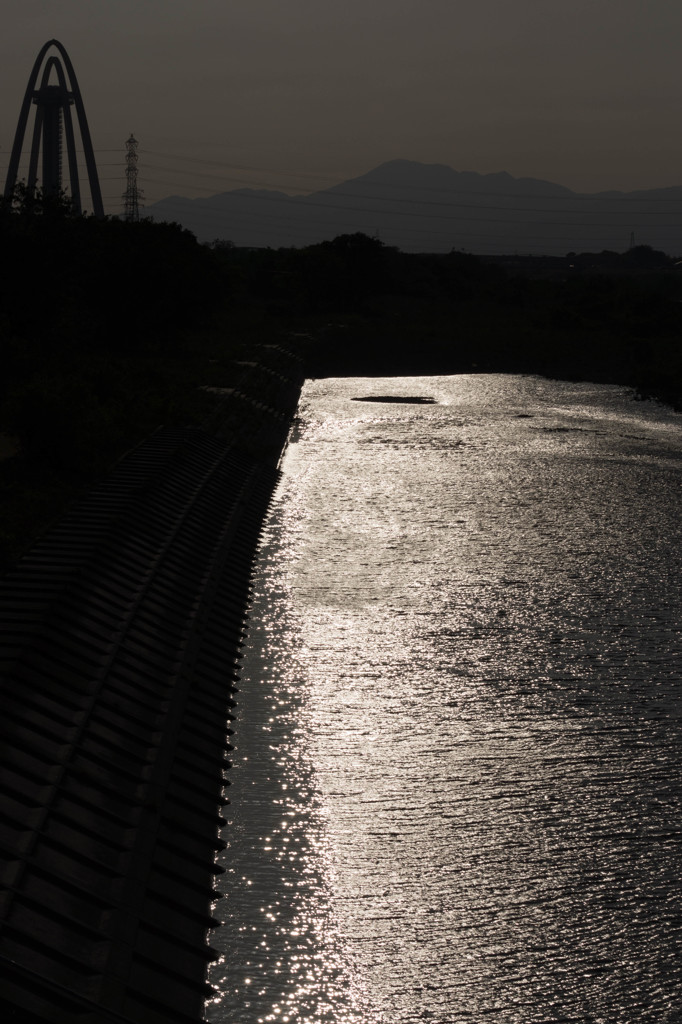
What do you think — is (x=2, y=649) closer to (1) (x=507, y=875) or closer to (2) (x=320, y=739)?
(2) (x=320, y=739)

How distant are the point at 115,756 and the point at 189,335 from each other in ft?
285

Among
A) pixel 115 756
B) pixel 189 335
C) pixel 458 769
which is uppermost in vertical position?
pixel 189 335

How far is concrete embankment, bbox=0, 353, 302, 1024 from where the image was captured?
13.3 metres

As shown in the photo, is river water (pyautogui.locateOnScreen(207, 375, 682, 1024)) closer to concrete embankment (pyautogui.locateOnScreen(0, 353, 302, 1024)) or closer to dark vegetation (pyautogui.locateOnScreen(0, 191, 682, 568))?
concrete embankment (pyautogui.locateOnScreen(0, 353, 302, 1024))

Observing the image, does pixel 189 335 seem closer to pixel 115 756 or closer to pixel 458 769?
pixel 458 769

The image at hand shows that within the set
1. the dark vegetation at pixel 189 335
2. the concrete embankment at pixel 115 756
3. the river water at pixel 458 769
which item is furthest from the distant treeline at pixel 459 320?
the concrete embankment at pixel 115 756

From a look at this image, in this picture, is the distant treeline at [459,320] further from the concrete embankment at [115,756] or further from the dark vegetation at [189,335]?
the concrete embankment at [115,756]

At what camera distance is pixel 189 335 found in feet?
336

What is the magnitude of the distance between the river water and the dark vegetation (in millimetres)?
8767

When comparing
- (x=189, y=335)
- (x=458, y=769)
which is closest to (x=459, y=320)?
(x=189, y=335)

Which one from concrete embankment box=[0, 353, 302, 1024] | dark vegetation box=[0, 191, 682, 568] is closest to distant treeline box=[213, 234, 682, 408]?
dark vegetation box=[0, 191, 682, 568]

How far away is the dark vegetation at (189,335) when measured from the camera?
127 ft

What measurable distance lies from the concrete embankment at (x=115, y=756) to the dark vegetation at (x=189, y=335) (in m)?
3.04

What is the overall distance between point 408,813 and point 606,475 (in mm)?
32069
